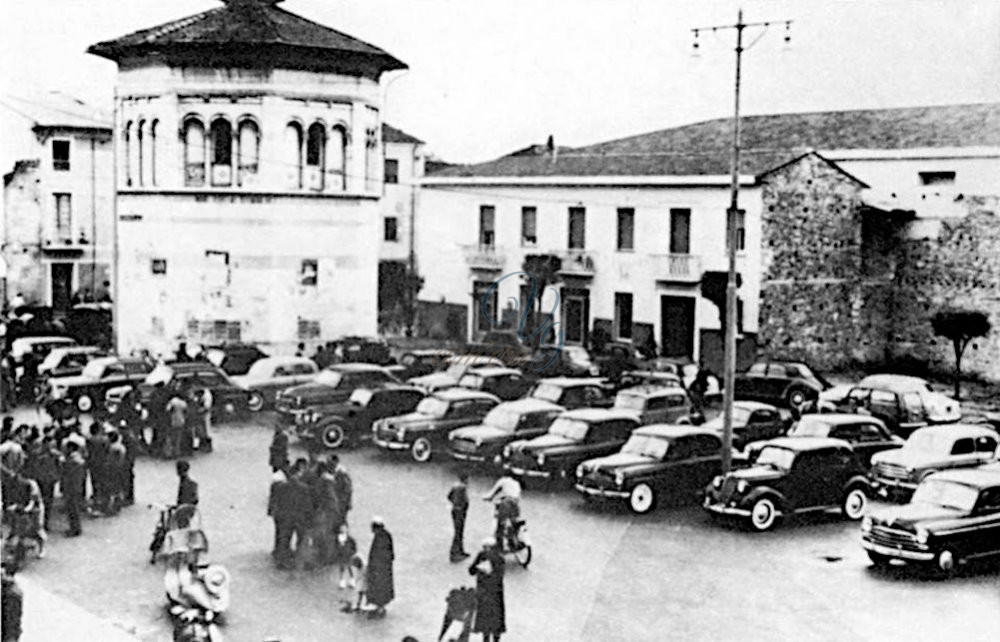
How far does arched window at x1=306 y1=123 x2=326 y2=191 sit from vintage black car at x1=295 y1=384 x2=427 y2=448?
1757mm

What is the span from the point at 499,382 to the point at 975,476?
338 centimetres

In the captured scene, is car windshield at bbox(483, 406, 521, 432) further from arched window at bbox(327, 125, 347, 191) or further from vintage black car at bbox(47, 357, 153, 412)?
vintage black car at bbox(47, 357, 153, 412)

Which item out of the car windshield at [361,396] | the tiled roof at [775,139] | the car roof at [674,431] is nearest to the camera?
the tiled roof at [775,139]

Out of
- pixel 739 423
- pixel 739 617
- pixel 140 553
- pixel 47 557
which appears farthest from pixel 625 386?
pixel 47 557

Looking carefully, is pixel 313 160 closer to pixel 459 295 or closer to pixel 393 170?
pixel 393 170

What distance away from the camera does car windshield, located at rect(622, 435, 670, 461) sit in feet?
26.0

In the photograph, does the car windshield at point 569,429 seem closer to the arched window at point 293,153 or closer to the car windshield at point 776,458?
the car windshield at point 776,458

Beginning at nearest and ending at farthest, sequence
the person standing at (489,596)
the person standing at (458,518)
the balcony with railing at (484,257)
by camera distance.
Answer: the person standing at (489,596)
the person standing at (458,518)
the balcony with railing at (484,257)

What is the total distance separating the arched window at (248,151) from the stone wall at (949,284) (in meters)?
4.83

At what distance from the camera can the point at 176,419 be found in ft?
27.6

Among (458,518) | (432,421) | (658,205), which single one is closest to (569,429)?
(432,421)

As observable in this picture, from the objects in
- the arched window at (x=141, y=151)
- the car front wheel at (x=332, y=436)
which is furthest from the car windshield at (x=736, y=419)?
the arched window at (x=141, y=151)

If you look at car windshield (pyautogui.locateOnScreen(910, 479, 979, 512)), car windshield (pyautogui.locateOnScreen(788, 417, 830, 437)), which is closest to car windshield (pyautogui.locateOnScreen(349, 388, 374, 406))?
car windshield (pyautogui.locateOnScreen(788, 417, 830, 437))

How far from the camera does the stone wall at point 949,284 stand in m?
7.09
